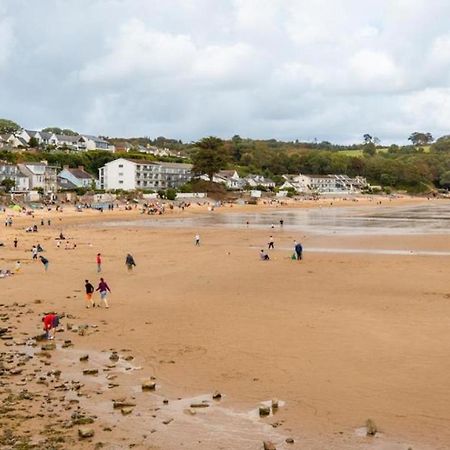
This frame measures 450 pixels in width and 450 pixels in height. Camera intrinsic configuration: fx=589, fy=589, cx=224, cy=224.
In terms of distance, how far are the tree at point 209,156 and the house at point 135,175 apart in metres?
7.01

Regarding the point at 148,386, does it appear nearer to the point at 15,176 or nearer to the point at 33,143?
the point at 15,176

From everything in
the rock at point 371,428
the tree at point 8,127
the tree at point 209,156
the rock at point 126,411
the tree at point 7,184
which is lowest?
the rock at point 126,411

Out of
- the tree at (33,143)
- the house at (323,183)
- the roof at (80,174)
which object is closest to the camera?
the roof at (80,174)

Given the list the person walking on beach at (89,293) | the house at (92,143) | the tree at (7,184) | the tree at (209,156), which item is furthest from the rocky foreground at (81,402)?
the house at (92,143)

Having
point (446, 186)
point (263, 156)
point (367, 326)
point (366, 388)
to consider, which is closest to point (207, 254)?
point (367, 326)

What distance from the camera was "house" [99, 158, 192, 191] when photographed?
353ft

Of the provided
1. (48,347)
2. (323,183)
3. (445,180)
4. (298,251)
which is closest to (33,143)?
(323,183)

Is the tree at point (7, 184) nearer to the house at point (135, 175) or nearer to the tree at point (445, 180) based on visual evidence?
the house at point (135, 175)

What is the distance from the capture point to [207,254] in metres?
36.1

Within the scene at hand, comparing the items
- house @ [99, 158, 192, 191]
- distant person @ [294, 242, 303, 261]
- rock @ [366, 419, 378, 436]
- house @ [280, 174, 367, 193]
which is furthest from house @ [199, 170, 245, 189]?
rock @ [366, 419, 378, 436]

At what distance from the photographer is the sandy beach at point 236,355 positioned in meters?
10.1

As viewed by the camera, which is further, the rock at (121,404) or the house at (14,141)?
the house at (14,141)

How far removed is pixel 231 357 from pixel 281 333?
2.68m

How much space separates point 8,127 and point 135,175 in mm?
44190
